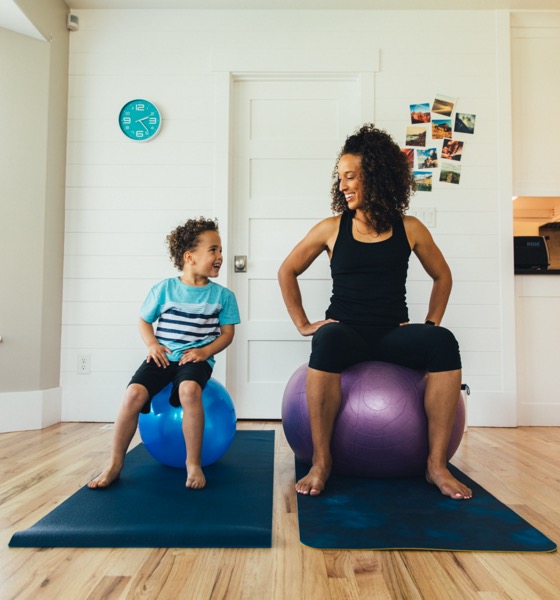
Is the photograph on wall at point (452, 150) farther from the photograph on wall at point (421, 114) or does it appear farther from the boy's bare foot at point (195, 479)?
the boy's bare foot at point (195, 479)

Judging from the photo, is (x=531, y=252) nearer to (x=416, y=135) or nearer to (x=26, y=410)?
(x=416, y=135)

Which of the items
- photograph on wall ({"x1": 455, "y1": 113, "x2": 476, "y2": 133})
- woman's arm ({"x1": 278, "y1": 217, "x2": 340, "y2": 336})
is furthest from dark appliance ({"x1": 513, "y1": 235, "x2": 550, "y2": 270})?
woman's arm ({"x1": 278, "y1": 217, "x2": 340, "y2": 336})

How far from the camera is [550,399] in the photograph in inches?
121

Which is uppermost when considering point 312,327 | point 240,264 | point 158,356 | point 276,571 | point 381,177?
point 381,177

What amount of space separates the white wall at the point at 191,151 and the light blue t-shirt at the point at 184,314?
1.10 m

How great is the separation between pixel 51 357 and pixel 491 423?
8.63ft

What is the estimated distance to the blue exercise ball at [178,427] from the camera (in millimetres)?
1785

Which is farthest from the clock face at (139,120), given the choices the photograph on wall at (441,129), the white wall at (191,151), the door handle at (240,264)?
the photograph on wall at (441,129)

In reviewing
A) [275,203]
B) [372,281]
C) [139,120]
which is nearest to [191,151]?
[139,120]

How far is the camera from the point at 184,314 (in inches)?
78.3

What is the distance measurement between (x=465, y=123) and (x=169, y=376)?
8.02 ft

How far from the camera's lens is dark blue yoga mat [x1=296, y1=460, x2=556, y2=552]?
1.23 meters

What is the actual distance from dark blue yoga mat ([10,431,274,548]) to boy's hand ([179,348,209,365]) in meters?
0.42

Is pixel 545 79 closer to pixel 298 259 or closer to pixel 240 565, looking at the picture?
pixel 298 259
